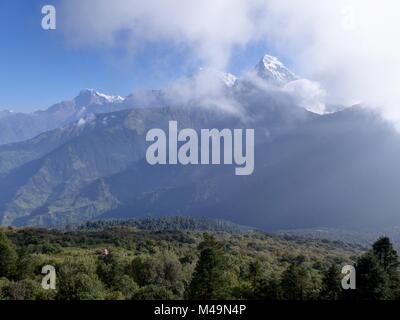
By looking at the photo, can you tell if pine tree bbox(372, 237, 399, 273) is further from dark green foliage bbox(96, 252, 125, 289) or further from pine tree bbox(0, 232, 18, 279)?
pine tree bbox(0, 232, 18, 279)

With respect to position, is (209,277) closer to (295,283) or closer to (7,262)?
(295,283)

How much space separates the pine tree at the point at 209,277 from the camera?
57.8 metres

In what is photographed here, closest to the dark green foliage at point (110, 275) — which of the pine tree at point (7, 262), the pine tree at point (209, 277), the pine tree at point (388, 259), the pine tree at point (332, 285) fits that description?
the pine tree at point (7, 262)

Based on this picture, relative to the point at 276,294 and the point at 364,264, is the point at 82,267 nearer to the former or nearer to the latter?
the point at 276,294

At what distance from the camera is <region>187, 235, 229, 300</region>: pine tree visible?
57844 mm

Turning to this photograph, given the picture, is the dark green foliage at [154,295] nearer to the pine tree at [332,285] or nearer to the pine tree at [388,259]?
the pine tree at [332,285]

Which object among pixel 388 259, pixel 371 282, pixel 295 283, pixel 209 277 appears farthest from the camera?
pixel 295 283

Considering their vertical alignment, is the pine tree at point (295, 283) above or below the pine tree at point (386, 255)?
below

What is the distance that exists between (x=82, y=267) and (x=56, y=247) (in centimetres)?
6598

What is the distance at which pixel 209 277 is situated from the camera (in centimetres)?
5872

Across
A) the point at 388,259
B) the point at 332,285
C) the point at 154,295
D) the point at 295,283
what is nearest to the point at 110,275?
the point at 154,295

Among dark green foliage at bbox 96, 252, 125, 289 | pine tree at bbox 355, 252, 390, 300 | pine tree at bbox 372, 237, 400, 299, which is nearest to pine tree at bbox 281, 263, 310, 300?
pine tree at bbox 372, 237, 400, 299

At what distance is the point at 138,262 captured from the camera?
100 metres
